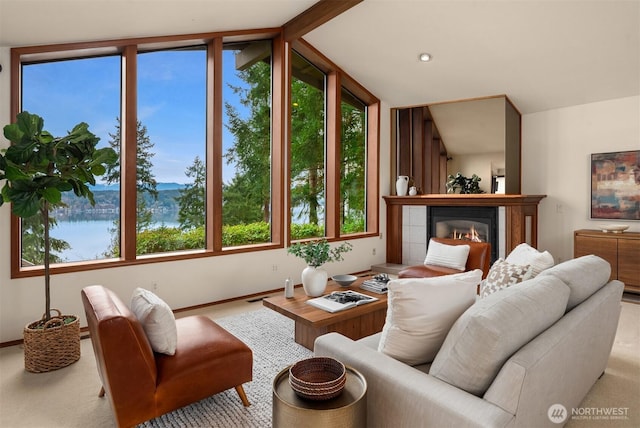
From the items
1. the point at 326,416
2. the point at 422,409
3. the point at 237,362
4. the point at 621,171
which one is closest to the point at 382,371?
the point at 422,409

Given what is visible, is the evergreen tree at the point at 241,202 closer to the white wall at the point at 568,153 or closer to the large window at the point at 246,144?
the large window at the point at 246,144

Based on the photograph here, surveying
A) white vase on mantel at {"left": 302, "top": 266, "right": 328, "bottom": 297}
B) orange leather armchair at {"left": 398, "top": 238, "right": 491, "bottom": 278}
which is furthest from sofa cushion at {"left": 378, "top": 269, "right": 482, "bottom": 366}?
orange leather armchair at {"left": 398, "top": 238, "right": 491, "bottom": 278}

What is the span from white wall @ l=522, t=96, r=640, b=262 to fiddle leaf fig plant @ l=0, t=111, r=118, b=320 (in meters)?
5.65

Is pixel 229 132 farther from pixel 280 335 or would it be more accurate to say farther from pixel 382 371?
pixel 382 371

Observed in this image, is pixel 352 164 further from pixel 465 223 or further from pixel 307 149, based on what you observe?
pixel 465 223

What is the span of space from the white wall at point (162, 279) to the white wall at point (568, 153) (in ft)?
9.01

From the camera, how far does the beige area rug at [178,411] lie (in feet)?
6.86

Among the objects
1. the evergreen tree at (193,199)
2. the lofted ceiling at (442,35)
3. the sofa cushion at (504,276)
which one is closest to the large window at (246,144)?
the evergreen tree at (193,199)

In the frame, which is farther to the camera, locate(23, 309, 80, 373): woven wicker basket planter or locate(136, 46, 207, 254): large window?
locate(136, 46, 207, 254): large window

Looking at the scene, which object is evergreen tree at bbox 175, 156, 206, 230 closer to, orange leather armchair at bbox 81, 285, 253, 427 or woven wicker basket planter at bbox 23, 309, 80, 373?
woven wicker basket planter at bbox 23, 309, 80, 373

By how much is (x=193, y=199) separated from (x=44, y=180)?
1828 mm

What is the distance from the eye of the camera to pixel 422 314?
1633 millimetres

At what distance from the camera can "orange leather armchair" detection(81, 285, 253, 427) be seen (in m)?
1.74

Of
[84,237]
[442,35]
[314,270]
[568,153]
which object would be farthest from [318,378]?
[568,153]
